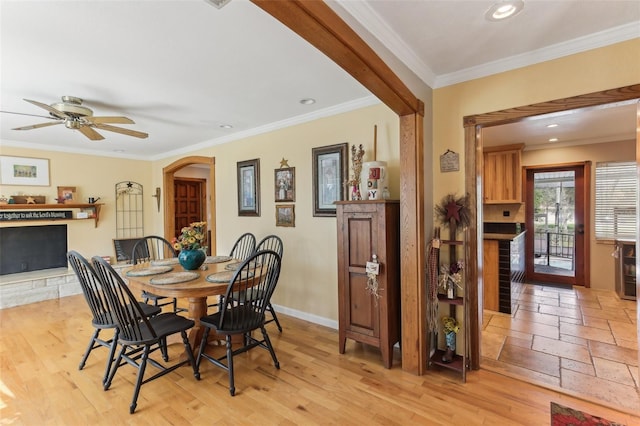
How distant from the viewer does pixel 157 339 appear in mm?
2162

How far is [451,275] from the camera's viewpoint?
2.45m

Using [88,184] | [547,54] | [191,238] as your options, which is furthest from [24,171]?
[547,54]

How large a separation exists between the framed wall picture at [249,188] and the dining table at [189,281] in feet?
3.82

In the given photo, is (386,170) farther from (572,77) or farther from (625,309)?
(625,309)

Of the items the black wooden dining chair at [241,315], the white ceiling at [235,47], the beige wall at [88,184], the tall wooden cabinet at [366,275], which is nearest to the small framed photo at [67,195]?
the beige wall at [88,184]

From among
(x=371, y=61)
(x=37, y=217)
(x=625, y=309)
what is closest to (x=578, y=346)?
(x=625, y=309)

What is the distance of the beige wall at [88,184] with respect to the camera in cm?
498

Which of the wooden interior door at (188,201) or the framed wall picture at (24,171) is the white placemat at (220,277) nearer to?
the framed wall picture at (24,171)

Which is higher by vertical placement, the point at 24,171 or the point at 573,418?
the point at 24,171

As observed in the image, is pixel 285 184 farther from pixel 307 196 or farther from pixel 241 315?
pixel 241 315

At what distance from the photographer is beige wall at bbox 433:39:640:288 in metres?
1.98

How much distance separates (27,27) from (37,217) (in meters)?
4.29

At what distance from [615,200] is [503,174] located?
5.33 ft

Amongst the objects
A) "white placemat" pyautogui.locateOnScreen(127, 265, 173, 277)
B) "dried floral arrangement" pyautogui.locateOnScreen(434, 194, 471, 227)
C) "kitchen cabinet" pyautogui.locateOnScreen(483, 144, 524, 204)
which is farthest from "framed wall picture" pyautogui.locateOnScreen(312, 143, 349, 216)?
"kitchen cabinet" pyautogui.locateOnScreen(483, 144, 524, 204)
